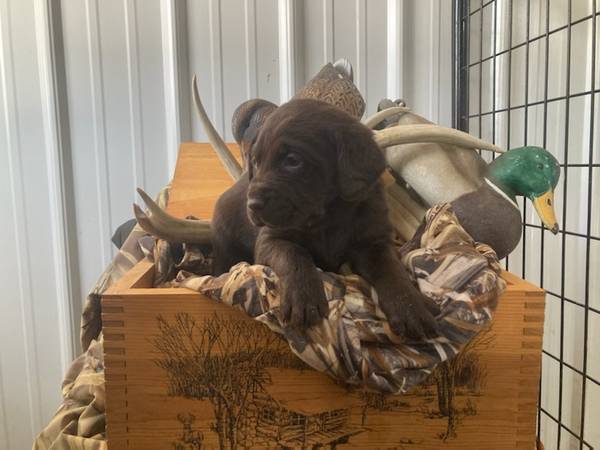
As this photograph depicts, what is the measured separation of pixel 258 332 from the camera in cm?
70

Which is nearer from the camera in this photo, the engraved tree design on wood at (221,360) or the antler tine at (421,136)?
the engraved tree design on wood at (221,360)

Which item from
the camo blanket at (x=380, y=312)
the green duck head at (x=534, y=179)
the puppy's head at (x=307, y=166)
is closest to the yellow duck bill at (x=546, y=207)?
the green duck head at (x=534, y=179)

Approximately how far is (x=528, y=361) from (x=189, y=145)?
1.06m

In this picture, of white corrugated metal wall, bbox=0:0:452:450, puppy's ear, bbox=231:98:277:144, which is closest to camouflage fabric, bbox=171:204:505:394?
puppy's ear, bbox=231:98:277:144

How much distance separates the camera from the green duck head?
3.15 ft

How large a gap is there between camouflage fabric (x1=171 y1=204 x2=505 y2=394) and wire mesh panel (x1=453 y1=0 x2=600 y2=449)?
673 mm

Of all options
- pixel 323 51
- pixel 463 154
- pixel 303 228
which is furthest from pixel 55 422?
pixel 323 51

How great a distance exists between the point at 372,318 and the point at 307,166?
22cm

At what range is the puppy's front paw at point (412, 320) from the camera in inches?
25.1

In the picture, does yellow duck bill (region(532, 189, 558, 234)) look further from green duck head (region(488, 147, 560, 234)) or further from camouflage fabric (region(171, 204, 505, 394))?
camouflage fabric (region(171, 204, 505, 394))

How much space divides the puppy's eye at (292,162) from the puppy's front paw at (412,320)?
Answer: 8.9 inches

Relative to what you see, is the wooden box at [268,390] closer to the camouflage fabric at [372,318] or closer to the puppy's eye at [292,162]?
the camouflage fabric at [372,318]

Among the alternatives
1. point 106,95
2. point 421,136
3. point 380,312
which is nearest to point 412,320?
point 380,312

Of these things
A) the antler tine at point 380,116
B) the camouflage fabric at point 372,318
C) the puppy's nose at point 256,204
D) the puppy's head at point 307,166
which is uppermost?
the antler tine at point 380,116
